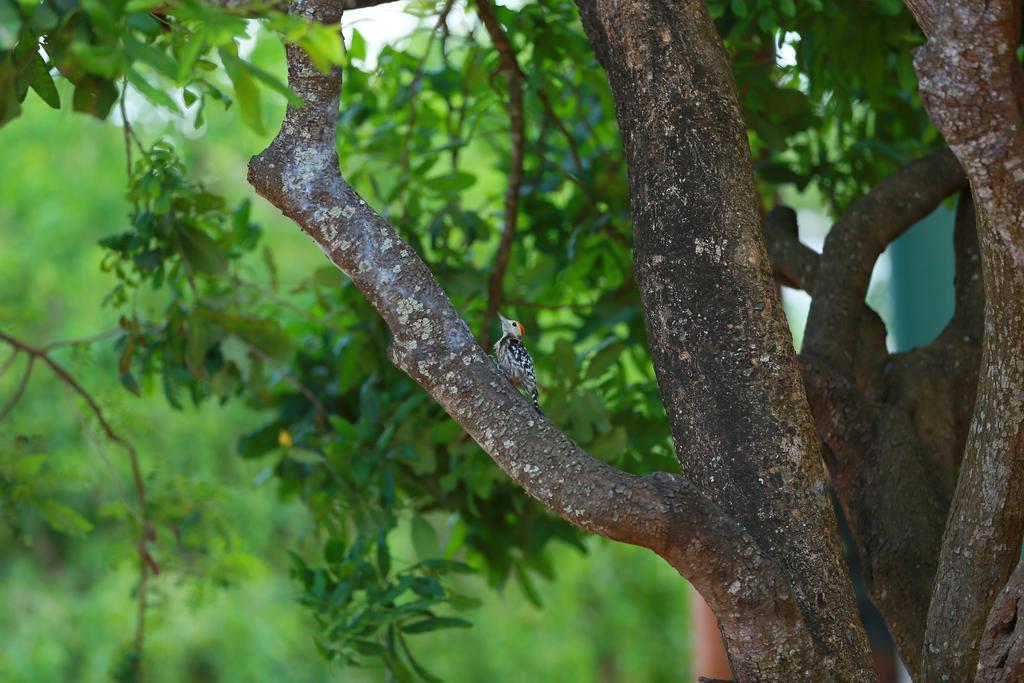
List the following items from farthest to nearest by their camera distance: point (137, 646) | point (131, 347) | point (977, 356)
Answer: point (137, 646) → point (131, 347) → point (977, 356)

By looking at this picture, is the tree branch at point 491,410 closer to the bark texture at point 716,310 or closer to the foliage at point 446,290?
the bark texture at point 716,310

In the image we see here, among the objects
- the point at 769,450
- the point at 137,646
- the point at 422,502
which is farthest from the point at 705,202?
the point at 137,646

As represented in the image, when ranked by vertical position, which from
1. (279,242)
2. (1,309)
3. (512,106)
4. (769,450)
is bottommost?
(769,450)

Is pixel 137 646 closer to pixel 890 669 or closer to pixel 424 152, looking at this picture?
pixel 424 152

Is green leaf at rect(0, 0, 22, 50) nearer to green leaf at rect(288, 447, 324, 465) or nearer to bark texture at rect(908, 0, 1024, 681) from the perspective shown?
bark texture at rect(908, 0, 1024, 681)

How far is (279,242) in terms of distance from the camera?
11.6m

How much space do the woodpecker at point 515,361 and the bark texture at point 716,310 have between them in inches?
30.1

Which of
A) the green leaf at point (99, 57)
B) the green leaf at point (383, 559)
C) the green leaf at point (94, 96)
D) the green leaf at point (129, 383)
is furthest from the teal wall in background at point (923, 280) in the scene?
the green leaf at point (99, 57)

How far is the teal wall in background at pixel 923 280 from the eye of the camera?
690cm

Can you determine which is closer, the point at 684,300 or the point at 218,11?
the point at 218,11

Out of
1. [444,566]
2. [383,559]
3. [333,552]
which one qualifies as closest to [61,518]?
[333,552]

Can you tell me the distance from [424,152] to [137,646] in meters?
2.10

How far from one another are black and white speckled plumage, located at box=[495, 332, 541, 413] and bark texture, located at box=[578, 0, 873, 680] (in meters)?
0.76

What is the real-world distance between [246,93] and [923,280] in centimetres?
667
